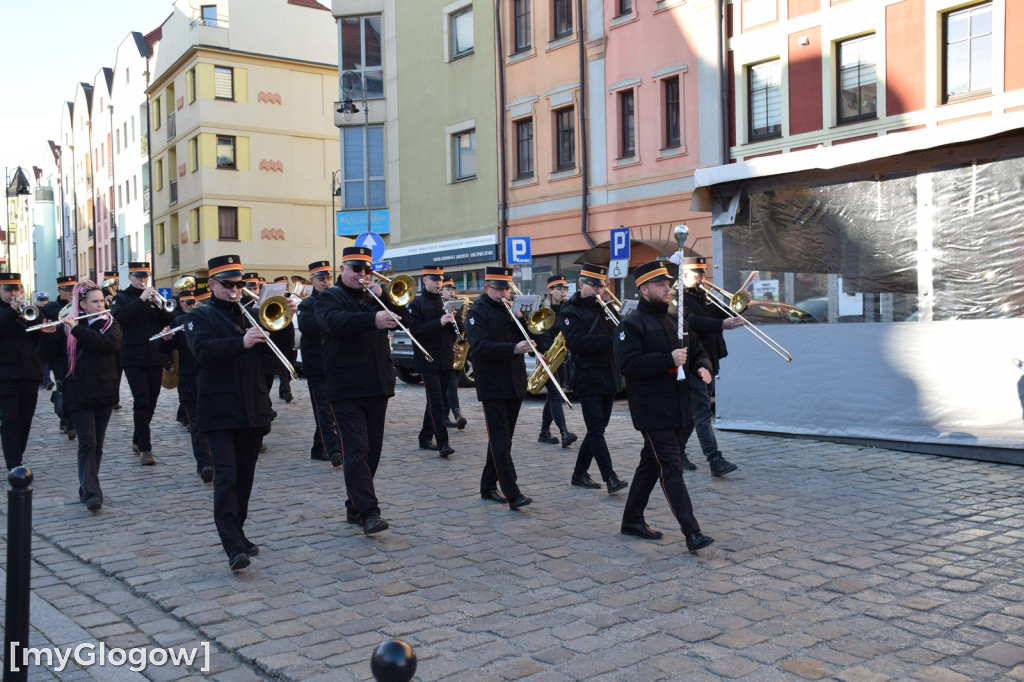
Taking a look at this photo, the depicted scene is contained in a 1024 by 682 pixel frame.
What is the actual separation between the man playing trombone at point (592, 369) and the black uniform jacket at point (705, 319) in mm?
714

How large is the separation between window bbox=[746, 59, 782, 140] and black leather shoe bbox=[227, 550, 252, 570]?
17931 millimetres

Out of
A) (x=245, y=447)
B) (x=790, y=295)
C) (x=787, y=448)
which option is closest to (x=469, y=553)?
(x=245, y=447)

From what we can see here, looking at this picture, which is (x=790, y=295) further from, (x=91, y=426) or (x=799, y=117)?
(x=799, y=117)

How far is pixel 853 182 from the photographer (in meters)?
11.3

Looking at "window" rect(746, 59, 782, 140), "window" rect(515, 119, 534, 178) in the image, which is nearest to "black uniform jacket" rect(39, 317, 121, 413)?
"window" rect(746, 59, 782, 140)

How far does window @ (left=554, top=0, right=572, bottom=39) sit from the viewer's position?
26.2m

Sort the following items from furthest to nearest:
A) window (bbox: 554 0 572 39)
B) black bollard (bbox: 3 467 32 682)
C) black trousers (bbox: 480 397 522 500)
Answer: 1. window (bbox: 554 0 572 39)
2. black trousers (bbox: 480 397 522 500)
3. black bollard (bbox: 3 467 32 682)

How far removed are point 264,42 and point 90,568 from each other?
41563mm

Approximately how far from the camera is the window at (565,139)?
1048 inches

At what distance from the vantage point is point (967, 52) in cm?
1900

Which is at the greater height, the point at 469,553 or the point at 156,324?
the point at 156,324

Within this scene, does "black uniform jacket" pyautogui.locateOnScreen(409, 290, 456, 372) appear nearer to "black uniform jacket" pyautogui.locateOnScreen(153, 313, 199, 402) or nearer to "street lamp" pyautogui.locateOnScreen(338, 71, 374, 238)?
"black uniform jacket" pyautogui.locateOnScreen(153, 313, 199, 402)

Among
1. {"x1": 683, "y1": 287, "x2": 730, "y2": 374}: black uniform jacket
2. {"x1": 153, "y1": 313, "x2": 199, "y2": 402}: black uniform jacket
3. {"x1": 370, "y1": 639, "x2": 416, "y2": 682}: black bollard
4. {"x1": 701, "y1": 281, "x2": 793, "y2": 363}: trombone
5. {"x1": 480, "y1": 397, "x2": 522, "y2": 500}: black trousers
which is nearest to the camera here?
{"x1": 370, "y1": 639, "x2": 416, "y2": 682}: black bollard

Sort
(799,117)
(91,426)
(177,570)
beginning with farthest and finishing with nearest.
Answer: (799,117) < (91,426) < (177,570)
